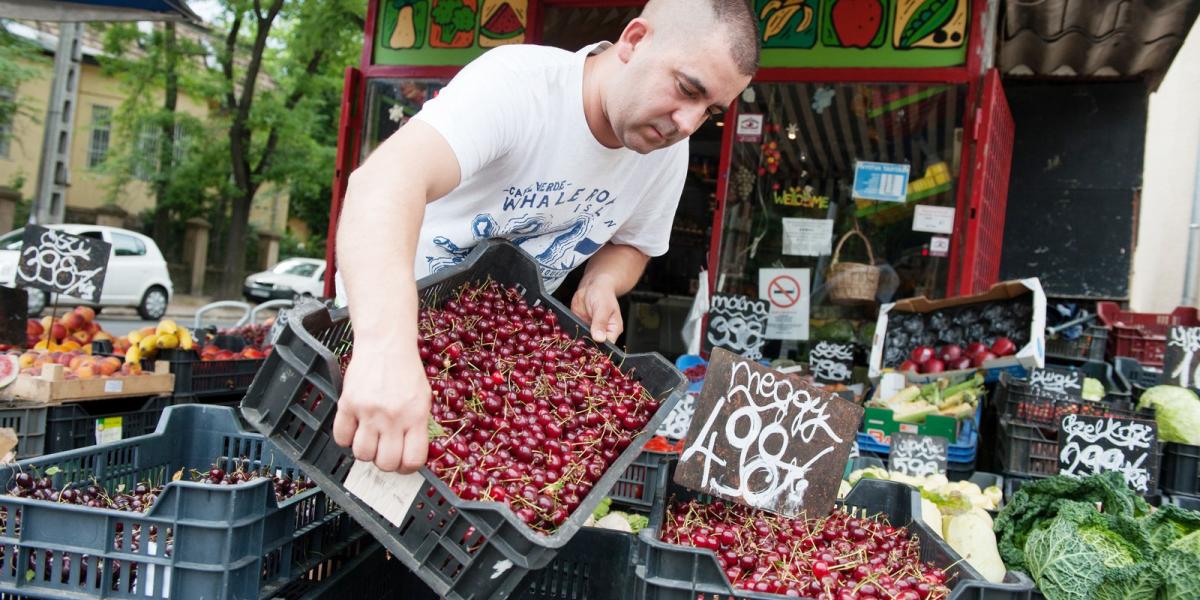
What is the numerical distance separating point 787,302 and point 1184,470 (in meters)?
3.34

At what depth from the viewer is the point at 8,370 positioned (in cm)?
358

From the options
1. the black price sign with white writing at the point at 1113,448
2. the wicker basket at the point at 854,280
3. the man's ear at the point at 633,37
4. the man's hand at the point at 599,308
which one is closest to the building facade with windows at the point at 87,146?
the wicker basket at the point at 854,280

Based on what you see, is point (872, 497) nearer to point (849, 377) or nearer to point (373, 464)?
point (373, 464)

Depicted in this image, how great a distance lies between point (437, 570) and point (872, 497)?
148cm

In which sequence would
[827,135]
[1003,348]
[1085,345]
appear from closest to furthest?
[1003,348], [827,135], [1085,345]

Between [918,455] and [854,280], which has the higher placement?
[854,280]

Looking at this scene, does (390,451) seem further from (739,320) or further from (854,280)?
(854,280)

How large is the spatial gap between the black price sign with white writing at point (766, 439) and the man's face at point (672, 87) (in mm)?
646

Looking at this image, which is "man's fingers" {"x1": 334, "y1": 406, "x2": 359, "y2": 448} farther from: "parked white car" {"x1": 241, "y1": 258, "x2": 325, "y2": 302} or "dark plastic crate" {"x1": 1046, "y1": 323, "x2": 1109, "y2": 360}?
"parked white car" {"x1": 241, "y1": 258, "x2": 325, "y2": 302}

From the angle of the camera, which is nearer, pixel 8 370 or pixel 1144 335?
pixel 8 370

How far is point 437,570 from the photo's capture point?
1538 mm

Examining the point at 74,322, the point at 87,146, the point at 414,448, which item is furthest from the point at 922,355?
the point at 87,146

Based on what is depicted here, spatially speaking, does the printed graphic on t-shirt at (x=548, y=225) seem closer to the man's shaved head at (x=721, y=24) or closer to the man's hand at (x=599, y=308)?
the man's hand at (x=599, y=308)

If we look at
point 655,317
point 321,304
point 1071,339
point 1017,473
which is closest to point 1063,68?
point 1071,339
